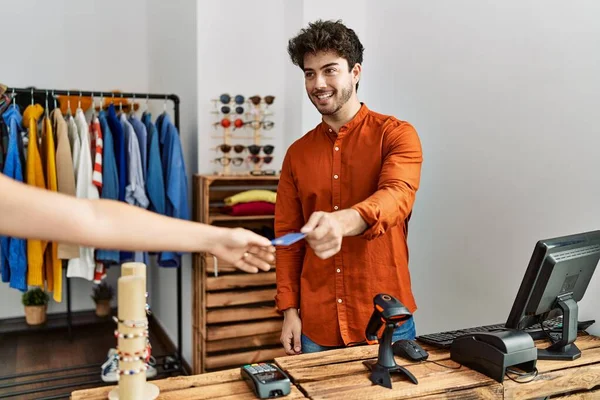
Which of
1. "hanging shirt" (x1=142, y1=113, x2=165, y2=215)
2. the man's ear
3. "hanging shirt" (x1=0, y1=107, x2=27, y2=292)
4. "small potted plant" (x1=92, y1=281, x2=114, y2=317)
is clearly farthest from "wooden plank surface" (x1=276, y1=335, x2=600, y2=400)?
"small potted plant" (x1=92, y1=281, x2=114, y2=317)

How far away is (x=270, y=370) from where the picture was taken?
4.94 ft

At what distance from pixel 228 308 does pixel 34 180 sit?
1388 millimetres

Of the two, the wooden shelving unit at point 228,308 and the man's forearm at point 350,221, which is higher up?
the man's forearm at point 350,221

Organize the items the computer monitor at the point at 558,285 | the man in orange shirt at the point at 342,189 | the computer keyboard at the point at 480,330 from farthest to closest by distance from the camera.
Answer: the man in orange shirt at the point at 342,189
the computer keyboard at the point at 480,330
the computer monitor at the point at 558,285

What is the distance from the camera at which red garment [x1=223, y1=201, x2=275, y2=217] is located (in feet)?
11.1

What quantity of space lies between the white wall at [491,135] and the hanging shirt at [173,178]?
1331mm

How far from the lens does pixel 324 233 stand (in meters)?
1.46

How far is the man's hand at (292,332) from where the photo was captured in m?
2.15

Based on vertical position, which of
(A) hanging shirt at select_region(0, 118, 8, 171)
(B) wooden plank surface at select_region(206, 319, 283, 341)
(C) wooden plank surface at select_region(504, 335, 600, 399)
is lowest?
(B) wooden plank surface at select_region(206, 319, 283, 341)

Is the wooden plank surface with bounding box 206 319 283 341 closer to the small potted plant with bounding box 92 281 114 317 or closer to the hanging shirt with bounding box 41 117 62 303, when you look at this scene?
the hanging shirt with bounding box 41 117 62 303

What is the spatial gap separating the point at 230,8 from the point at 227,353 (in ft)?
7.37

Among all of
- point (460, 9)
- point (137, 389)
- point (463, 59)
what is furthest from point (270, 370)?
point (460, 9)

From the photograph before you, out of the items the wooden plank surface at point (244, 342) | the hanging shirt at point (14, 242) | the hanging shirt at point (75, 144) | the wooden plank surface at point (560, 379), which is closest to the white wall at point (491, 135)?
the wooden plank surface at point (560, 379)

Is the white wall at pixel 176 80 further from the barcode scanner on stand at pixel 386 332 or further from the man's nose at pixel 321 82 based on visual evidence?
the barcode scanner on stand at pixel 386 332
